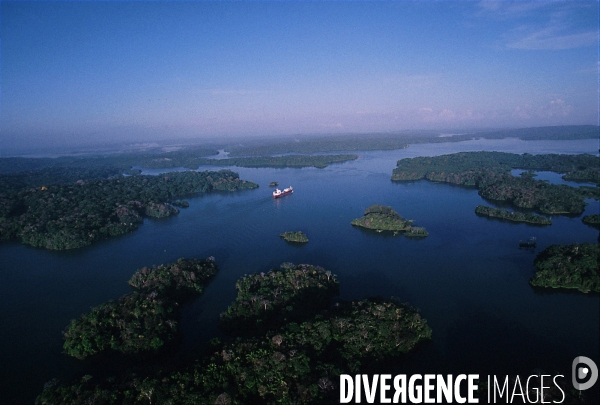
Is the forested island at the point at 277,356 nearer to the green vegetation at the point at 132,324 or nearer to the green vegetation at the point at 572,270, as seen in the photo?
the green vegetation at the point at 132,324

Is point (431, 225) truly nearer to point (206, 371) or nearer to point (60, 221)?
point (206, 371)

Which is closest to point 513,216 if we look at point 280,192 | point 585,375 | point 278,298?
point 585,375

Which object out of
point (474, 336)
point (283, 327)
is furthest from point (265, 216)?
point (474, 336)

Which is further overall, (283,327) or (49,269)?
(49,269)

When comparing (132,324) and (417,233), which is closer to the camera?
(132,324)

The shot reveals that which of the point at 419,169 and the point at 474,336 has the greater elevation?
the point at 419,169

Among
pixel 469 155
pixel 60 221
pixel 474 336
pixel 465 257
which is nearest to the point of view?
pixel 474 336

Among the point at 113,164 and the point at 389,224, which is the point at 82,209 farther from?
the point at 113,164
